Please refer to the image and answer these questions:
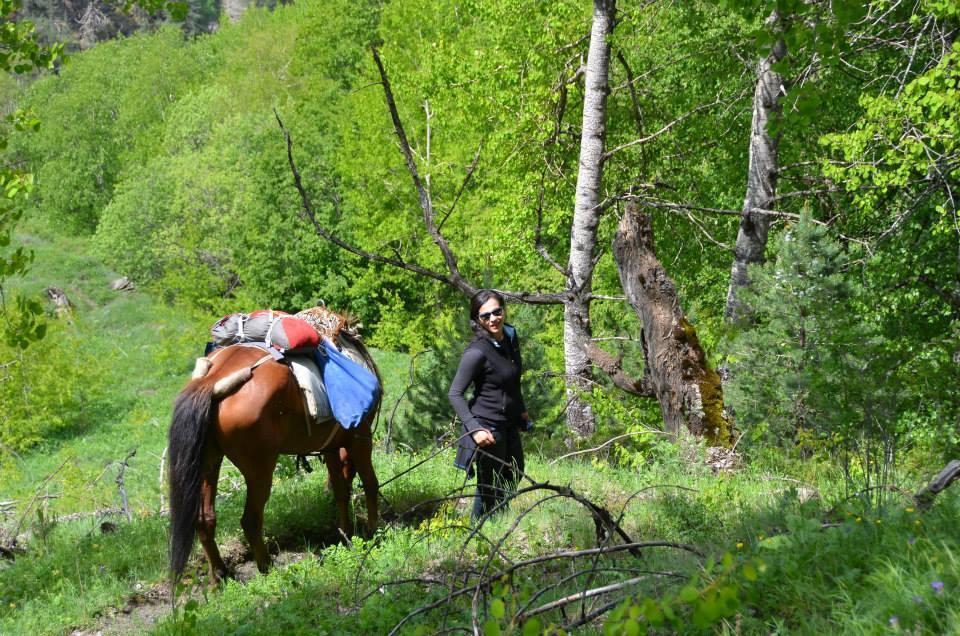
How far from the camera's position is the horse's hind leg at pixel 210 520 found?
6199 mm

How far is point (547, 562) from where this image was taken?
15.8ft

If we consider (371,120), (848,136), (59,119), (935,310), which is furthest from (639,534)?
(59,119)

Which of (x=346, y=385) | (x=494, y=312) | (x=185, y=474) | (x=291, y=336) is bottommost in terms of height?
(x=185, y=474)

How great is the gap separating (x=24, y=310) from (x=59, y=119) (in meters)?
56.0

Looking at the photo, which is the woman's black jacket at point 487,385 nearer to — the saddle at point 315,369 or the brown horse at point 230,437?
the saddle at point 315,369

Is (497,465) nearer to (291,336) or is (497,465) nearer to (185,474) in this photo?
(291,336)

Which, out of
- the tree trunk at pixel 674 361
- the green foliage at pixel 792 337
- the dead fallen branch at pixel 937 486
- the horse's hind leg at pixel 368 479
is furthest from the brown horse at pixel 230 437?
the dead fallen branch at pixel 937 486

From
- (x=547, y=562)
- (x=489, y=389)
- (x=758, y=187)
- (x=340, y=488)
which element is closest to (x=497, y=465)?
(x=489, y=389)

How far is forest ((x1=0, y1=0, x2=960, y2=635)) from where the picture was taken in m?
3.46

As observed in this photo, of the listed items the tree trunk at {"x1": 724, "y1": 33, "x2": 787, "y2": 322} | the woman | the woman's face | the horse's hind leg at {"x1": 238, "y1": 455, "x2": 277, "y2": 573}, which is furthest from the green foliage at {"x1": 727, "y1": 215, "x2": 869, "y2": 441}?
the horse's hind leg at {"x1": 238, "y1": 455, "x2": 277, "y2": 573}

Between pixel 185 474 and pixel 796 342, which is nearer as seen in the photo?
pixel 185 474

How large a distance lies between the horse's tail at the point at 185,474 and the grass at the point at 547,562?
0.36 meters

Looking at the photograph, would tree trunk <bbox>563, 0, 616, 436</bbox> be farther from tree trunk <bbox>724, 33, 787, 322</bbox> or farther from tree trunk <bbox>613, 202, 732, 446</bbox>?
tree trunk <bbox>613, 202, 732, 446</bbox>

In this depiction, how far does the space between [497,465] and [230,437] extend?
1945 millimetres
